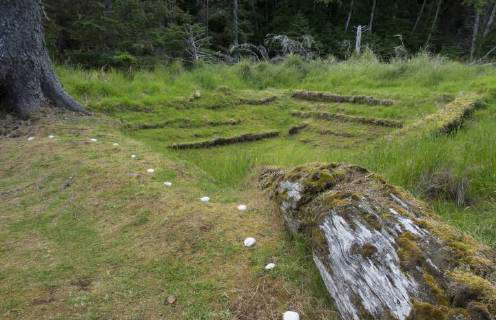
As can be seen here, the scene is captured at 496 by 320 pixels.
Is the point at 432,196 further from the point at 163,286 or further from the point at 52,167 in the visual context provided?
the point at 52,167

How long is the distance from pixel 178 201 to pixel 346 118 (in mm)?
4894

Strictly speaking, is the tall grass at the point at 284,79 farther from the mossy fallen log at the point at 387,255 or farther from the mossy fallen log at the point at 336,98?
the mossy fallen log at the point at 387,255

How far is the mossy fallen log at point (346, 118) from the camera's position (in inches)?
281

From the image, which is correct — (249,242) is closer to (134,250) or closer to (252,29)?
(134,250)

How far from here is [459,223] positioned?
2.93m

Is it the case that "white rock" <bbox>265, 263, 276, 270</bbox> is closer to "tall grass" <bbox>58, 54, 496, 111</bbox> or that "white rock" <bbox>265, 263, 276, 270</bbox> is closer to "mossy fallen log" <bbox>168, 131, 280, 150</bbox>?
"mossy fallen log" <bbox>168, 131, 280, 150</bbox>

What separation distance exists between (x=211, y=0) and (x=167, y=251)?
1975 centimetres

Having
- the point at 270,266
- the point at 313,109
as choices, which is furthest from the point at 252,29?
the point at 270,266

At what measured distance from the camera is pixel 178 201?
354cm

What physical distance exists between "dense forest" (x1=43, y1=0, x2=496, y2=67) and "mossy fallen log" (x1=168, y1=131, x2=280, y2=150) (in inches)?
146

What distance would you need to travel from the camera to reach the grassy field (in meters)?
2.38

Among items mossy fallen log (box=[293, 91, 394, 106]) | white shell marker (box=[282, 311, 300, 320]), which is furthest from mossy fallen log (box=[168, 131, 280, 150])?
white shell marker (box=[282, 311, 300, 320])

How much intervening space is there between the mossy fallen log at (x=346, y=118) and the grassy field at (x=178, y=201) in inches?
3.8

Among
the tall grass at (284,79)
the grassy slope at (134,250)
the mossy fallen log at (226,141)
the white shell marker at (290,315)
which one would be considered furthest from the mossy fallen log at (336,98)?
the white shell marker at (290,315)
